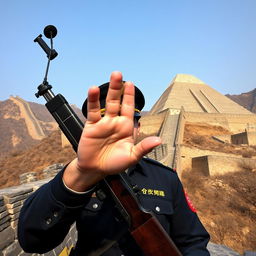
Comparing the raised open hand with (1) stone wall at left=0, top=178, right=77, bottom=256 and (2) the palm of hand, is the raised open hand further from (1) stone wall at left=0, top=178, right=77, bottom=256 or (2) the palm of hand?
(1) stone wall at left=0, top=178, right=77, bottom=256

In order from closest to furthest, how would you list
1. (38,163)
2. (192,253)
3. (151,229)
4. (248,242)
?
(151,229)
(192,253)
(248,242)
(38,163)

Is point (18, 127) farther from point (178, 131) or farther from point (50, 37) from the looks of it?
point (50, 37)

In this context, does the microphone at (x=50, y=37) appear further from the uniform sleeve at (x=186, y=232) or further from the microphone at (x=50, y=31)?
the uniform sleeve at (x=186, y=232)

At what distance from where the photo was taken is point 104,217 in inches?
65.9

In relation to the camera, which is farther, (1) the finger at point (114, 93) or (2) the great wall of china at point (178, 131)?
(2) the great wall of china at point (178, 131)

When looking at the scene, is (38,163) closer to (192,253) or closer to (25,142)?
(192,253)

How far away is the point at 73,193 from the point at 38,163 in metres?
23.0

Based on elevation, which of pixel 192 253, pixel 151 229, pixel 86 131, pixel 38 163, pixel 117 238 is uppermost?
pixel 86 131

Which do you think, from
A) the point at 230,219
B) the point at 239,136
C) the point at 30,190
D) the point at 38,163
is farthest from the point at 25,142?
the point at 30,190

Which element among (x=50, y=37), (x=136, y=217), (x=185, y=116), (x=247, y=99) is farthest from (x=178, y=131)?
(x=247, y=99)

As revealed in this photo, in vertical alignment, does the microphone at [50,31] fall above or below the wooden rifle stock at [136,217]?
above

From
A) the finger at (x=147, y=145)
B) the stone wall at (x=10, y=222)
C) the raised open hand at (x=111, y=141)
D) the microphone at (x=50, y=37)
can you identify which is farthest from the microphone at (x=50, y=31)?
the stone wall at (x=10, y=222)

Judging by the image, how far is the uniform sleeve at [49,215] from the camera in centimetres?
130

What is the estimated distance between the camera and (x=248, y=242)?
10.0 metres
